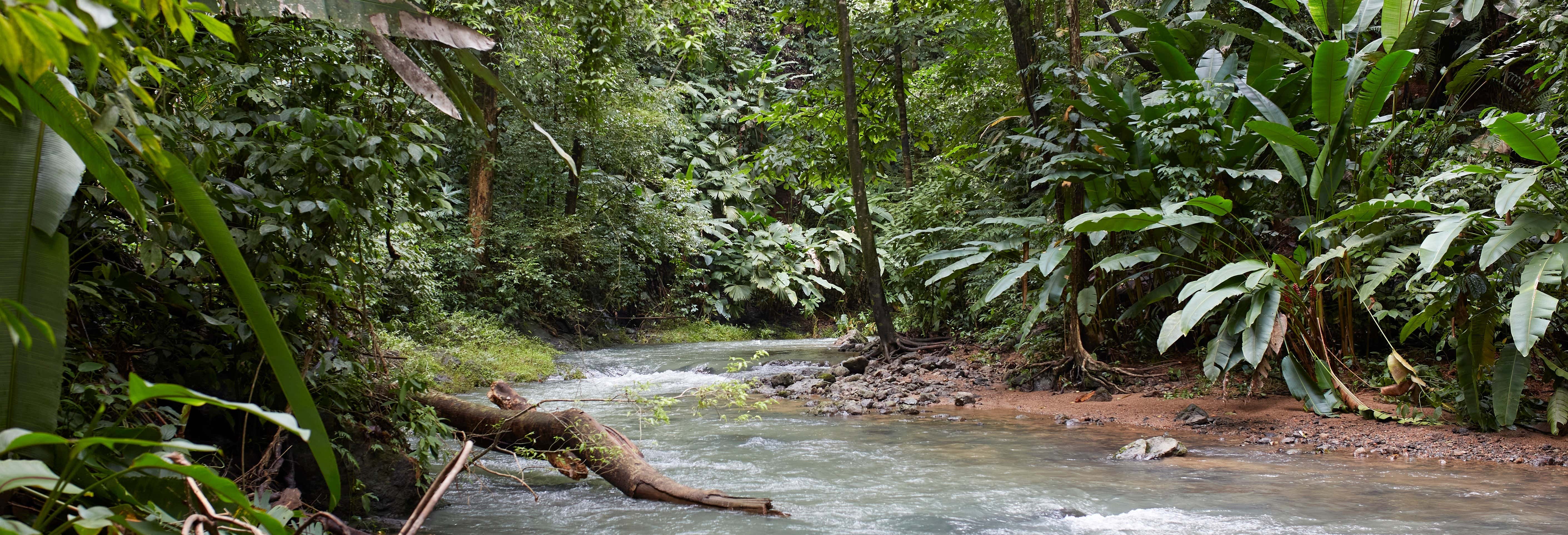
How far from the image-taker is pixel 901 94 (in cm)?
1138

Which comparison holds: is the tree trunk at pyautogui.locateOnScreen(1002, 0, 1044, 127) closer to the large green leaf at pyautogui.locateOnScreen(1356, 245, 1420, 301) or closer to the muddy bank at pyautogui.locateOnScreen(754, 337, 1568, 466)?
the muddy bank at pyautogui.locateOnScreen(754, 337, 1568, 466)

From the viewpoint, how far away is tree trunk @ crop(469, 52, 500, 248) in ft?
39.8

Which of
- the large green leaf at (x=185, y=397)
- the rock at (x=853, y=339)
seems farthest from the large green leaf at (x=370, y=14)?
the rock at (x=853, y=339)

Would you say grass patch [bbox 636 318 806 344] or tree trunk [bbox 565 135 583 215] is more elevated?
tree trunk [bbox 565 135 583 215]

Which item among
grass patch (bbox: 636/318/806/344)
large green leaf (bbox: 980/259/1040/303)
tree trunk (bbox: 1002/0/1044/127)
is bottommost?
grass patch (bbox: 636/318/806/344)

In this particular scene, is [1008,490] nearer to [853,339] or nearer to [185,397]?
[185,397]

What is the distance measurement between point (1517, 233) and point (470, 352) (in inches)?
380

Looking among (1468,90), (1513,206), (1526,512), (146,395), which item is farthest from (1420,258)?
(146,395)

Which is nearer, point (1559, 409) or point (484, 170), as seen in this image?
point (1559, 409)

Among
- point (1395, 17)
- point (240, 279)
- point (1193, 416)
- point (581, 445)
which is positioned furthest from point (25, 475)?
point (1395, 17)

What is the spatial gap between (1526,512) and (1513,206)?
64.8 inches

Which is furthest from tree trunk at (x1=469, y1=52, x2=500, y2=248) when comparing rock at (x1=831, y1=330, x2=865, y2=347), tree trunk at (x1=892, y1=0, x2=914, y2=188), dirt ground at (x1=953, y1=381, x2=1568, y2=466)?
dirt ground at (x1=953, y1=381, x2=1568, y2=466)

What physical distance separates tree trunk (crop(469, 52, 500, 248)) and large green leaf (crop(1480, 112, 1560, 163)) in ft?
34.7

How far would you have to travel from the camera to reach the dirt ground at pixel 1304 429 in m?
4.61
